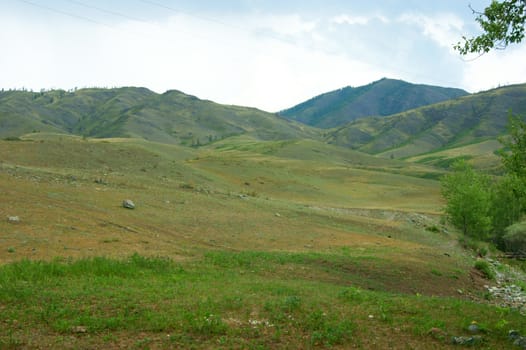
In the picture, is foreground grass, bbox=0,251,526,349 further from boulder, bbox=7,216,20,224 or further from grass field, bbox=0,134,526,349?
boulder, bbox=7,216,20,224

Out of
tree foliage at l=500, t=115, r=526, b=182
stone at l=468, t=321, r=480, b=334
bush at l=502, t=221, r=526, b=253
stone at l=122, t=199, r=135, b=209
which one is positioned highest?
tree foliage at l=500, t=115, r=526, b=182

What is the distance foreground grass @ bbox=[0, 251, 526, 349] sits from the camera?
9.61 metres

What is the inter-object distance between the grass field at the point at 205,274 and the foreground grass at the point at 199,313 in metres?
0.04

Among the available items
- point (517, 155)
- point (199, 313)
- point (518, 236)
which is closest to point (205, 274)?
point (199, 313)

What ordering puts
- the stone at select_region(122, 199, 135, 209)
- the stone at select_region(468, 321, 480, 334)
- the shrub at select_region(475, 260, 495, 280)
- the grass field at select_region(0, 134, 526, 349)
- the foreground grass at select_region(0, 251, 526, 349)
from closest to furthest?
the foreground grass at select_region(0, 251, 526, 349), the grass field at select_region(0, 134, 526, 349), the stone at select_region(468, 321, 480, 334), the shrub at select_region(475, 260, 495, 280), the stone at select_region(122, 199, 135, 209)

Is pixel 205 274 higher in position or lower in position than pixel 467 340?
lower

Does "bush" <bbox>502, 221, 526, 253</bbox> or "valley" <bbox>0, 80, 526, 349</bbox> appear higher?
"valley" <bbox>0, 80, 526, 349</bbox>

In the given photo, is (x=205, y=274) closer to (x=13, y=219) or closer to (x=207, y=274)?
(x=207, y=274)

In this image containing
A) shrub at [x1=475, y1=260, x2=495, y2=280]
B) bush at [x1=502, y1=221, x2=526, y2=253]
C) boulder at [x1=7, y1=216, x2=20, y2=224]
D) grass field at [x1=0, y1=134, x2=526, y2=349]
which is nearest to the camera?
grass field at [x1=0, y1=134, x2=526, y2=349]

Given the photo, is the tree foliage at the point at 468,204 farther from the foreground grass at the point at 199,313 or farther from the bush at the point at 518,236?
the foreground grass at the point at 199,313

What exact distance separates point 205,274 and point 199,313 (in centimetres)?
606

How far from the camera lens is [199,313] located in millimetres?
11000

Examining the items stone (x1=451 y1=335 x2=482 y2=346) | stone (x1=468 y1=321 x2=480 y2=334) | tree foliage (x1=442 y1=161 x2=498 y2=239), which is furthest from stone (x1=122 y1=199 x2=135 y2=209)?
tree foliage (x1=442 y1=161 x2=498 y2=239)

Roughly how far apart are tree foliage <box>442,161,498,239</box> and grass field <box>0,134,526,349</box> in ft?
6.50
